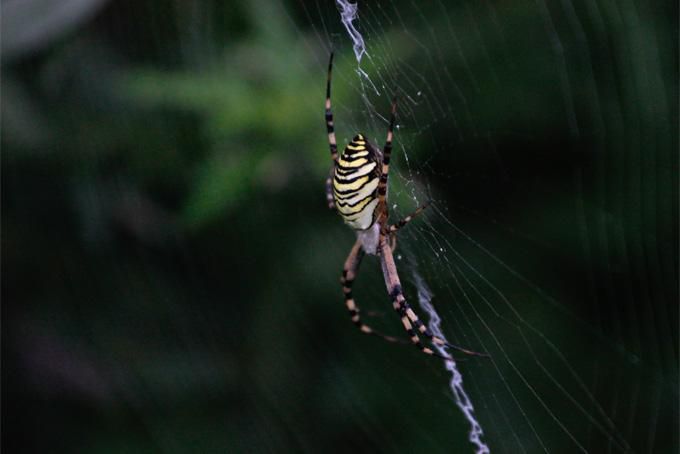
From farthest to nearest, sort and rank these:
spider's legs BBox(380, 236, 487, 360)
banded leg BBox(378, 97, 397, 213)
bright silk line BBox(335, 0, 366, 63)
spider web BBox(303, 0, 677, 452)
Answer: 1. spider web BBox(303, 0, 677, 452)
2. spider's legs BBox(380, 236, 487, 360)
3. bright silk line BBox(335, 0, 366, 63)
4. banded leg BBox(378, 97, 397, 213)

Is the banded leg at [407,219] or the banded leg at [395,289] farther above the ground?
the banded leg at [407,219]

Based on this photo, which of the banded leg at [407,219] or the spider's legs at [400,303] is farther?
the spider's legs at [400,303]

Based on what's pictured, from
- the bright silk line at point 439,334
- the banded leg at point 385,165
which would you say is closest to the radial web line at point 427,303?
the bright silk line at point 439,334

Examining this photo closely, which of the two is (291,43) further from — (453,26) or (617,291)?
(617,291)

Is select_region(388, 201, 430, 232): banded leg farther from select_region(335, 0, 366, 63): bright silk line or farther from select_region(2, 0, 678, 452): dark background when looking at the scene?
select_region(335, 0, 366, 63): bright silk line

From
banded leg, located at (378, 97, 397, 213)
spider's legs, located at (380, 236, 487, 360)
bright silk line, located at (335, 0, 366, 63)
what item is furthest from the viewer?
spider's legs, located at (380, 236, 487, 360)

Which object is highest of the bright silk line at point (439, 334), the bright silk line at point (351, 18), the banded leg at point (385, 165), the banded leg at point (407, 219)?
the bright silk line at point (351, 18)

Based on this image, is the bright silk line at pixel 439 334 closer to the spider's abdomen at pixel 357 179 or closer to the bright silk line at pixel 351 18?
the spider's abdomen at pixel 357 179

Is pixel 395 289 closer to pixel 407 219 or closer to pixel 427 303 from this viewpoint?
pixel 427 303

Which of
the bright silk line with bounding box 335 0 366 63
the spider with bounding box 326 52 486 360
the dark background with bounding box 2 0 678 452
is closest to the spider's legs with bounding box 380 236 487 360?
the spider with bounding box 326 52 486 360
